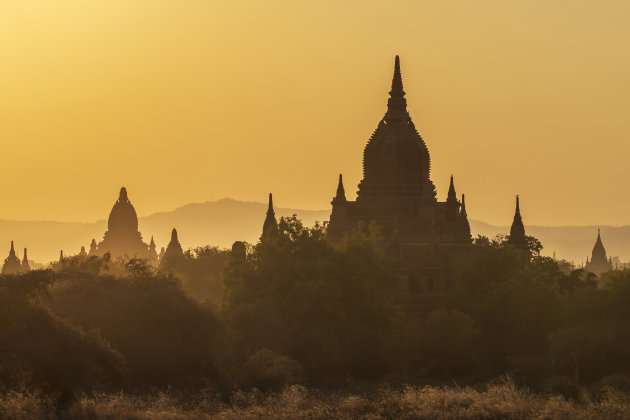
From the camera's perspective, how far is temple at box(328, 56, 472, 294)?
253ft

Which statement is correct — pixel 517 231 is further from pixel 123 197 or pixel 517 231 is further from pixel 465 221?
pixel 123 197


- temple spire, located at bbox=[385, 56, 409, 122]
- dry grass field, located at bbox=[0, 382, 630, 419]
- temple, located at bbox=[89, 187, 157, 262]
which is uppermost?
temple, located at bbox=[89, 187, 157, 262]

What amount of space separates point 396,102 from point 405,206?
7887 millimetres

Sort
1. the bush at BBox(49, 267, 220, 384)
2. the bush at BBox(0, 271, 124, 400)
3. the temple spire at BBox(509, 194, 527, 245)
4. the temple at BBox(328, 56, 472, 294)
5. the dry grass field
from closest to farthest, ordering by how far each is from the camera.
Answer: the dry grass field → the bush at BBox(0, 271, 124, 400) → the bush at BBox(49, 267, 220, 384) → the temple at BBox(328, 56, 472, 294) → the temple spire at BBox(509, 194, 527, 245)

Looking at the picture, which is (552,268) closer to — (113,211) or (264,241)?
(264,241)

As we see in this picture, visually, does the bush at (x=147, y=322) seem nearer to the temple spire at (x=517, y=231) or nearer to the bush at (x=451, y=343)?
the bush at (x=451, y=343)

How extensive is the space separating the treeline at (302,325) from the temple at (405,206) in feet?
9.23

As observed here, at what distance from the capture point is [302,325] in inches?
2518

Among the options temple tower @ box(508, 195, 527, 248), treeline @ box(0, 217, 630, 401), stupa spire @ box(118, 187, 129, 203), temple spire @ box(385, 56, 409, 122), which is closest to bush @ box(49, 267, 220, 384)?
treeline @ box(0, 217, 630, 401)

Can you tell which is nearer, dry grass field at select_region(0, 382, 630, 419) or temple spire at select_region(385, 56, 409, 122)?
dry grass field at select_region(0, 382, 630, 419)

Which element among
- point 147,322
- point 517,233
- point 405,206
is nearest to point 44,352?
point 147,322

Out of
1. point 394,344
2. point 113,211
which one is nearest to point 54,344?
point 394,344

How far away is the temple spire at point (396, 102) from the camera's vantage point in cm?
8625

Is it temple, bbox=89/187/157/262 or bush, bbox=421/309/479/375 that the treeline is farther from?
temple, bbox=89/187/157/262
